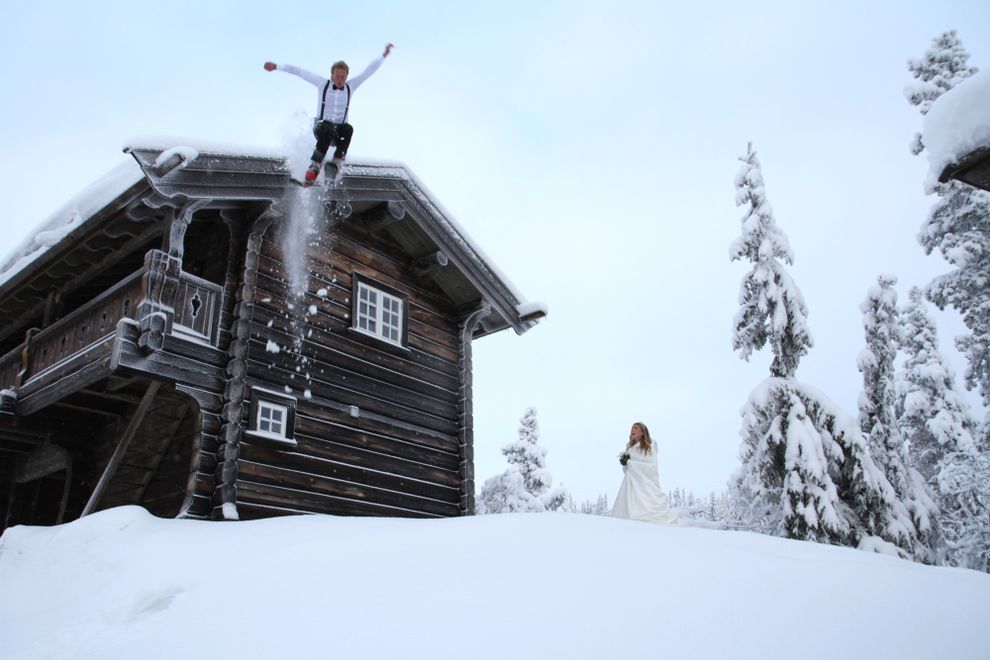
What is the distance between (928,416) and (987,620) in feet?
79.5

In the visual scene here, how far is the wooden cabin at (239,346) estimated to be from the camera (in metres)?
9.12

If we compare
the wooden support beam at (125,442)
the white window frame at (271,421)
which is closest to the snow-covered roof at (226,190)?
the wooden support beam at (125,442)

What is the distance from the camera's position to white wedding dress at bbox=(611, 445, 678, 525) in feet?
31.8

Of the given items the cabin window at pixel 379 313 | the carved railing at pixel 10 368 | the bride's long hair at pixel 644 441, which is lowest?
the bride's long hair at pixel 644 441

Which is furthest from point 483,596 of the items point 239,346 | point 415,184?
point 415,184

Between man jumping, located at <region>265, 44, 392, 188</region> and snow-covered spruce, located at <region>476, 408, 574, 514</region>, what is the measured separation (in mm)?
20697

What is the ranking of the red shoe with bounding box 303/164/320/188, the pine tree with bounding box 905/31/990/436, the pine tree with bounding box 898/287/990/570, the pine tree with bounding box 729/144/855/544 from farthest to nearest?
the pine tree with bounding box 898/287/990/570 < the pine tree with bounding box 905/31/990/436 < the pine tree with bounding box 729/144/855/544 < the red shoe with bounding box 303/164/320/188

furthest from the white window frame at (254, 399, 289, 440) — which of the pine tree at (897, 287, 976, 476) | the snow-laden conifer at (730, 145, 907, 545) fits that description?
the pine tree at (897, 287, 976, 476)

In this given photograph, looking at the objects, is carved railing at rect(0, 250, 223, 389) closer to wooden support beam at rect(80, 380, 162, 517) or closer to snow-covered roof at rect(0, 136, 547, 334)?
wooden support beam at rect(80, 380, 162, 517)

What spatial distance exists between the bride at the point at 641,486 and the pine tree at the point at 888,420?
313 inches

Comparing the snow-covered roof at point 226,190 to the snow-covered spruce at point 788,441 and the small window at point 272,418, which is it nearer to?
the small window at point 272,418

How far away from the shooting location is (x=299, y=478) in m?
10.1

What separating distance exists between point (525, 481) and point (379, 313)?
19497 mm

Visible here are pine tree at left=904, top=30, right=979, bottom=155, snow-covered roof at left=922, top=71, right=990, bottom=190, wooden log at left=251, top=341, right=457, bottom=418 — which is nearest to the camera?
snow-covered roof at left=922, top=71, right=990, bottom=190
